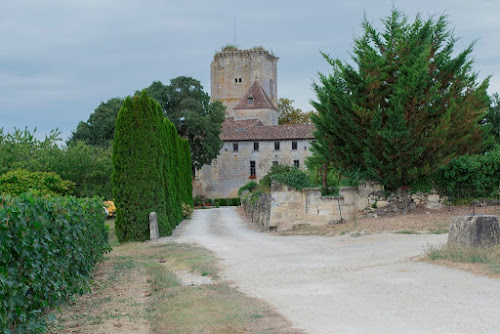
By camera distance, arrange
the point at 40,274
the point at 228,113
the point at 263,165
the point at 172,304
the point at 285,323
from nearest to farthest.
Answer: the point at 285,323 < the point at 40,274 < the point at 172,304 < the point at 263,165 < the point at 228,113

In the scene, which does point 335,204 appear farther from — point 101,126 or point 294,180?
point 101,126

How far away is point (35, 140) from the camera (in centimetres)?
3366

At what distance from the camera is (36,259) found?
677 centimetres

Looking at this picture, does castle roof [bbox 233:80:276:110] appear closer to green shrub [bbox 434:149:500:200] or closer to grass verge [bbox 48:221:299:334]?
green shrub [bbox 434:149:500:200]

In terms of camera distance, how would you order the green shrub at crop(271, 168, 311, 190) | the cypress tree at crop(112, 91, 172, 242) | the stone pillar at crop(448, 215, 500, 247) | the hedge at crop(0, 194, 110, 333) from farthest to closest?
the cypress tree at crop(112, 91, 172, 242) → the green shrub at crop(271, 168, 311, 190) → the stone pillar at crop(448, 215, 500, 247) → the hedge at crop(0, 194, 110, 333)

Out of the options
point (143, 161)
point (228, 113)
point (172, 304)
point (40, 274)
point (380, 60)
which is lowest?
point (172, 304)

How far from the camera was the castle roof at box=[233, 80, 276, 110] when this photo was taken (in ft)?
234

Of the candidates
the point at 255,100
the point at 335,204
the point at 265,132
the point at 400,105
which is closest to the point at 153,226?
the point at 335,204

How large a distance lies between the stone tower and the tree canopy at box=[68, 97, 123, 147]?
24.2m

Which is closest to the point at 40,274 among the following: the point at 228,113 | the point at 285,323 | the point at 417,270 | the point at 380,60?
the point at 285,323

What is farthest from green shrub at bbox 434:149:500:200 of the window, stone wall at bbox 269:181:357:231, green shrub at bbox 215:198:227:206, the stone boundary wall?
the window

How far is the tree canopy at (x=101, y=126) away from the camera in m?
52.4

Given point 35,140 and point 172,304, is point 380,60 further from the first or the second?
point 35,140

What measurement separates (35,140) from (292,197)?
20739mm
